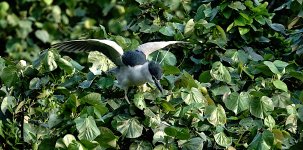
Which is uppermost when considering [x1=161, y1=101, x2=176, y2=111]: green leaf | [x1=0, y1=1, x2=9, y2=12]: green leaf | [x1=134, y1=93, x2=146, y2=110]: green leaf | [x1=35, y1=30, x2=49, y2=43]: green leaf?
[x1=134, y1=93, x2=146, y2=110]: green leaf

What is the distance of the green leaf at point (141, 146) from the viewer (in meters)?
2.72

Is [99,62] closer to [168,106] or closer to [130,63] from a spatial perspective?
[130,63]

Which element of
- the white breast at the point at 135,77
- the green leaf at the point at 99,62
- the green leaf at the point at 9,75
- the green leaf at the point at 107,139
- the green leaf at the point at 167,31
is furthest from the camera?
the green leaf at the point at 167,31

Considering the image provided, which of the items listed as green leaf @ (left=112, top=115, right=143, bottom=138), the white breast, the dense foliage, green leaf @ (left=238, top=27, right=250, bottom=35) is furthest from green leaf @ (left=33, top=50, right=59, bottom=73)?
green leaf @ (left=238, top=27, right=250, bottom=35)

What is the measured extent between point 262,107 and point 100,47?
2.25 ft

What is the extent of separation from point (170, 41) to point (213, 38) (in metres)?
0.21

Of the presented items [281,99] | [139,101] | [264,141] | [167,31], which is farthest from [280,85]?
[167,31]

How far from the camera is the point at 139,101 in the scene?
2.70 meters

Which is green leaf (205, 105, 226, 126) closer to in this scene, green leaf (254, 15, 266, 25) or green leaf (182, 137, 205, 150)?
Result: green leaf (182, 137, 205, 150)

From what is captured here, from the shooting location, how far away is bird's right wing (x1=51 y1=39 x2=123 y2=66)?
3041mm

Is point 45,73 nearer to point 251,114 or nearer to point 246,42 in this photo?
point 251,114

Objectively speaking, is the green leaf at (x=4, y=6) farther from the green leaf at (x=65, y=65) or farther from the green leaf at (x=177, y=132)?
the green leaf at (x=177, y=132)

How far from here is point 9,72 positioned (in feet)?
9.78

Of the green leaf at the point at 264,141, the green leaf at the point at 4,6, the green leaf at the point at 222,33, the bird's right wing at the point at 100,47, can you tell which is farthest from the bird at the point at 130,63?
the green leaf at the point at 4,6
